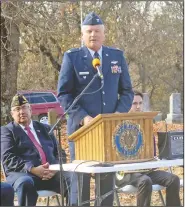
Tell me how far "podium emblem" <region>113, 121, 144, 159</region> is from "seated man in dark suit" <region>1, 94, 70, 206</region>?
2.20 feet

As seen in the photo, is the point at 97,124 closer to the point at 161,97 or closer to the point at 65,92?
the point at 65,92

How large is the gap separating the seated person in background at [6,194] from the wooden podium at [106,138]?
0.52 metres

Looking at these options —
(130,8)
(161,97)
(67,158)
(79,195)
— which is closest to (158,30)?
(130,8)

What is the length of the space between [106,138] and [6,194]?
835 millimetres

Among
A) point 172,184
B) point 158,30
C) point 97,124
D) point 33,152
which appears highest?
point 158,30

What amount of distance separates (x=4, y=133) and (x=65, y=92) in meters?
0.57

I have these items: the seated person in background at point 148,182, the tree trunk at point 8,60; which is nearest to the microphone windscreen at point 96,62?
the seated person in background at point 148,182

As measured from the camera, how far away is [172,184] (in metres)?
4.50

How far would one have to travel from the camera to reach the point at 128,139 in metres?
3.89

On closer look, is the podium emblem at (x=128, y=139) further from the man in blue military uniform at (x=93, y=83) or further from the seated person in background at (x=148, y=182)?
the seated person in background at (x=148, y=182)

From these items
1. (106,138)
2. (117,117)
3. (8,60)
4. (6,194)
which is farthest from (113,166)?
(8,60)

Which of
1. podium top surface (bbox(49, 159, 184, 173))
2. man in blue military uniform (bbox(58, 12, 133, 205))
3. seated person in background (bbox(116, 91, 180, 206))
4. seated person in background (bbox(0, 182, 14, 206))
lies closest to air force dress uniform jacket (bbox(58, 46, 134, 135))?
man in blue military uniform (bbox(58, 12, 133, 205))

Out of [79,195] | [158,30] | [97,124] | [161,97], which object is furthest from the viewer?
[158,30]

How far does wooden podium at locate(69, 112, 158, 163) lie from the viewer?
3.81 metres
